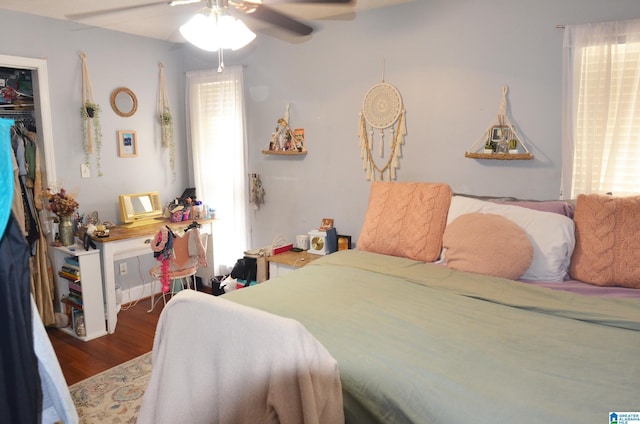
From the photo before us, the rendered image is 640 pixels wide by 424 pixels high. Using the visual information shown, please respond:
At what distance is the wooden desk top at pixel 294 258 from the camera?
10.9ft

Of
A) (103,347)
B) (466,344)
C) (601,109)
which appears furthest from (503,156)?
(103,347)

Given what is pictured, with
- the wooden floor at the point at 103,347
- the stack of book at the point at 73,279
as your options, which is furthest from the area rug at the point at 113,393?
the stack of book at the point at 73,279

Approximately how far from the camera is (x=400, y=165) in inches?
131

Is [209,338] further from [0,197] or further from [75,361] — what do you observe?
[75,361]

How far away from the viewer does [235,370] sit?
1.07 metres

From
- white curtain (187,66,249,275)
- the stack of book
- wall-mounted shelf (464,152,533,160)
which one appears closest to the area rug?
the stack of book

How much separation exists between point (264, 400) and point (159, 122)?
12.7 feet

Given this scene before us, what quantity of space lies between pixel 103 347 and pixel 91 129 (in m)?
1.86

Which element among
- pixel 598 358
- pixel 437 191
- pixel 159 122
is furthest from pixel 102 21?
pixel 598 358

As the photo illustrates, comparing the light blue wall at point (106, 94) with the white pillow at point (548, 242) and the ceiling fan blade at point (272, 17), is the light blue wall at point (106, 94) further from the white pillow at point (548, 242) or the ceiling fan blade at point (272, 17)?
the white pillow at point (548, 242)

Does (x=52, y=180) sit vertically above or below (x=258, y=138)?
below

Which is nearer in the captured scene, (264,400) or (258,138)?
(264,400)

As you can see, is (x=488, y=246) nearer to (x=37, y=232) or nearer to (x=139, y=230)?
(x=139, y=230)

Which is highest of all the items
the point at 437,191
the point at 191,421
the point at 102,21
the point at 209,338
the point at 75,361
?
the point at 102,21
